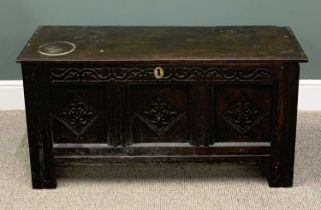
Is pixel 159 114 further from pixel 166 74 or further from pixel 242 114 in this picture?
pixel 242 114

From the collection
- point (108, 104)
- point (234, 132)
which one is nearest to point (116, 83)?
point (108, 104)

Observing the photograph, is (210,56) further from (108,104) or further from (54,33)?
(54,33)

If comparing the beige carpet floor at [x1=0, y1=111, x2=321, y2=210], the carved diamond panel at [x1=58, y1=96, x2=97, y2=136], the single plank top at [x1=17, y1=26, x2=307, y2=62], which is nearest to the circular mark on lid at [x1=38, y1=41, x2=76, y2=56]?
the single plank top at [x1=17, y1=26, x2=307, y2=62]

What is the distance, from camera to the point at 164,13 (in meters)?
2.80

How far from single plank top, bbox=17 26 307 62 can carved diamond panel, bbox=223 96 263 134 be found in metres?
0.16

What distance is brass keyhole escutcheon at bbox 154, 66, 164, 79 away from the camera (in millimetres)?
2213

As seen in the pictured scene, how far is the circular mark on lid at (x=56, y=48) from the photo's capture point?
2252 millimetres

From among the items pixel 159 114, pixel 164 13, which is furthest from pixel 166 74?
pixel 164 13

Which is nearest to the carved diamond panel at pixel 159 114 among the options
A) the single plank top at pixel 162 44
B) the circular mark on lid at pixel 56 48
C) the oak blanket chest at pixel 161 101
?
the oak blanket chest at pixel 161 101

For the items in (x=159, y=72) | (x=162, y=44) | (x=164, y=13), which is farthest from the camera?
(x=164, y=13)

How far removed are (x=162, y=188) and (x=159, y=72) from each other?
409 millimetres

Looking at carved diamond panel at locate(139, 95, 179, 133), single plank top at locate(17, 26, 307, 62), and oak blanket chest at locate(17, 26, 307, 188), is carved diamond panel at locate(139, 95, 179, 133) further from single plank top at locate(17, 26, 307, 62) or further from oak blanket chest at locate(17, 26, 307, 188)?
single plank top at locate(17, 26, 307, 62)

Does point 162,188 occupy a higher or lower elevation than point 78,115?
lower

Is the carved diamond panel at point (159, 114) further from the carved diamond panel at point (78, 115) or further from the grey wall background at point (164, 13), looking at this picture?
the grey wall background at point (164, 13)
